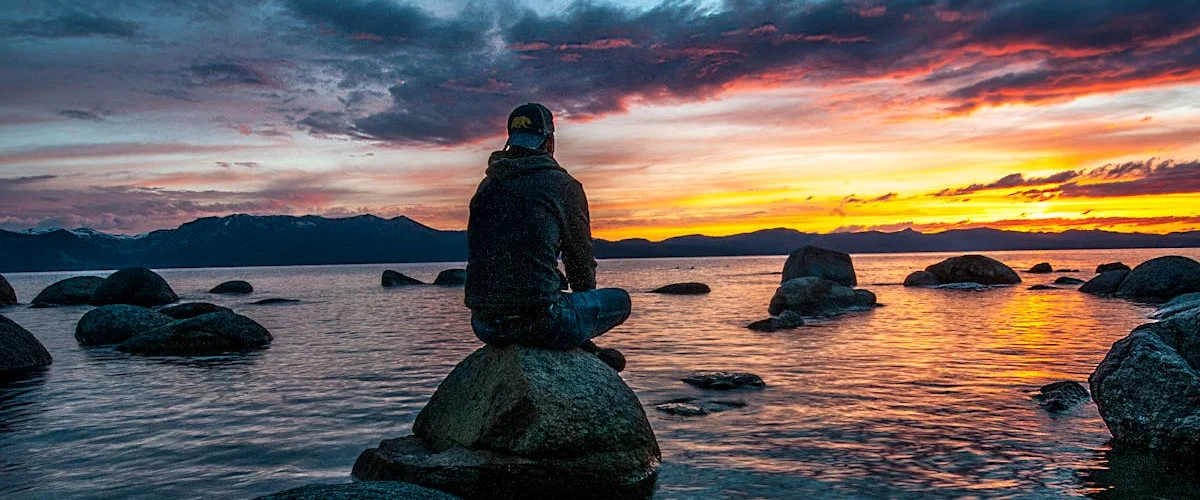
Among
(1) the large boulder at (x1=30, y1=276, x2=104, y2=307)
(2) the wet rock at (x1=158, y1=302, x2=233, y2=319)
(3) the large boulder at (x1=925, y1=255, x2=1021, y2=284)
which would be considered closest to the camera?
(2) the wet rock at (x1=158, y1=302, x2=233, y2=319)

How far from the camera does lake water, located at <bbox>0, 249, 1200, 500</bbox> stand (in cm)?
691

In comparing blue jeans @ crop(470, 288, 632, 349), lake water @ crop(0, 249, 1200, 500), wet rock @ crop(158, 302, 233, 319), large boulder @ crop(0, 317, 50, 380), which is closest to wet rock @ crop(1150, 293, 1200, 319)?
lake water @ crop(0, 249, 1200, 500)

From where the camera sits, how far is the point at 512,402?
675 cm

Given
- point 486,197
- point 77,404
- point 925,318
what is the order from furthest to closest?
1. point 925,318
2. point 77,404
3. point 486,197

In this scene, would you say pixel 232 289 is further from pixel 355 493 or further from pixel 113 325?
pixel 355 493

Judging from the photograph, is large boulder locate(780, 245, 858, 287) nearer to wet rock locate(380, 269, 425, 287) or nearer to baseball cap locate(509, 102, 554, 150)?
baseball cap locate(509, 102, 554, 150)

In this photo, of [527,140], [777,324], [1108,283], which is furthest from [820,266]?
[527,140]

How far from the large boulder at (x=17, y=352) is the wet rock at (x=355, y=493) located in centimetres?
1460

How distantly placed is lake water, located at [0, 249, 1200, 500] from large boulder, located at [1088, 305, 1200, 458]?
370 mm

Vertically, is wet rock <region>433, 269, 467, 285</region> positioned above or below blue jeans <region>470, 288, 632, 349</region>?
below

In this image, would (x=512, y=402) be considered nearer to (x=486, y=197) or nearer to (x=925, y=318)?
(x=486, y=197)

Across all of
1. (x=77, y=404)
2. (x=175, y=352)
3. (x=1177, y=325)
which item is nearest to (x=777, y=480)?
(x=1177, y=325)

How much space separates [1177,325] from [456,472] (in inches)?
377

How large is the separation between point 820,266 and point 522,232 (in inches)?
1433
